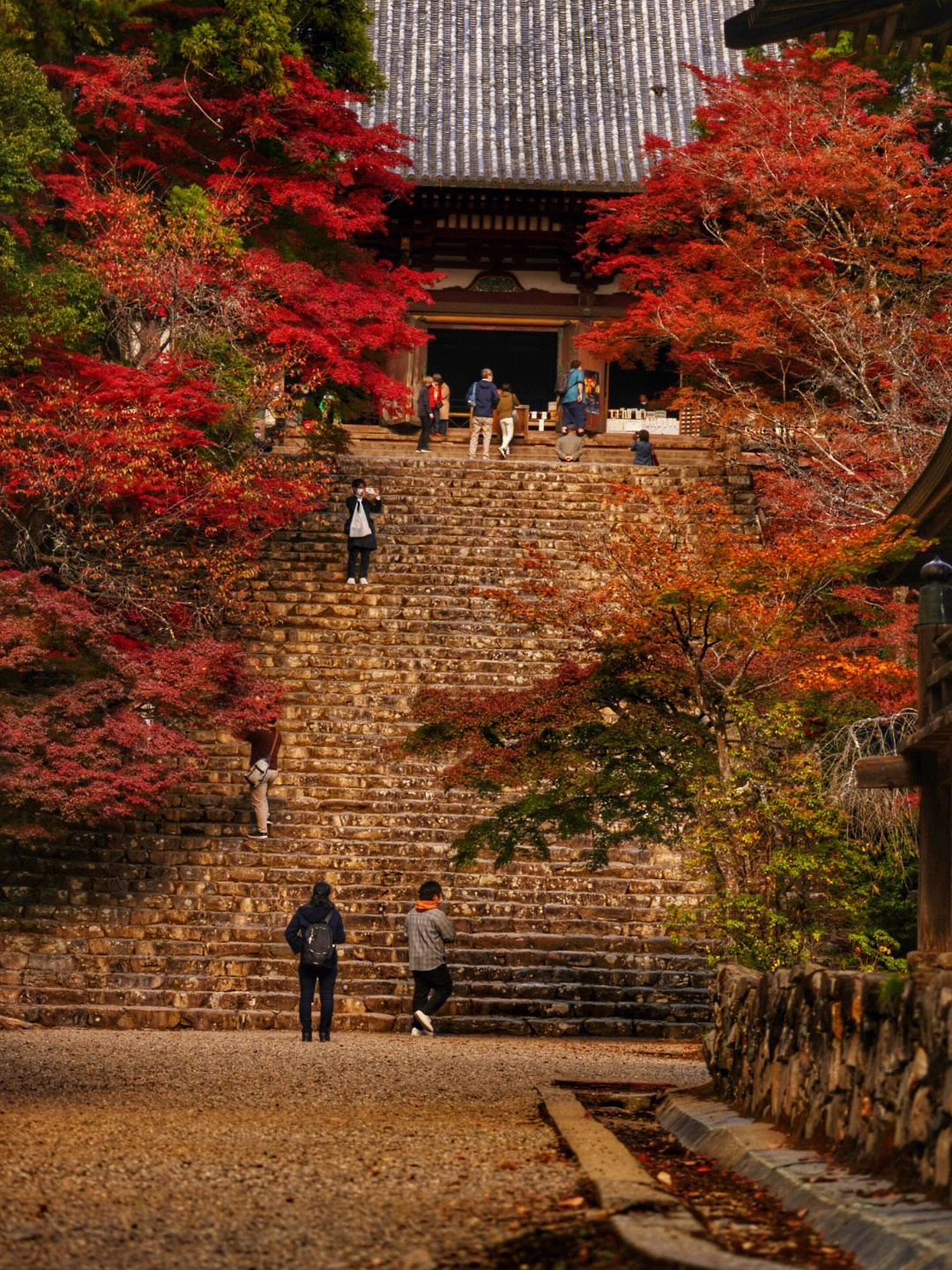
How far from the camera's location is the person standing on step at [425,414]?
27.0 m

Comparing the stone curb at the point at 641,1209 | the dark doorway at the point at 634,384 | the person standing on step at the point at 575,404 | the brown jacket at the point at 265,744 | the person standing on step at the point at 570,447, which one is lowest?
the stone curb at the point at 641,1209

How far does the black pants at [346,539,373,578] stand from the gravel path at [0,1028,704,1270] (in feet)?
33.2

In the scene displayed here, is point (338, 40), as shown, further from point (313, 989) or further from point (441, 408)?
point (313, 989)

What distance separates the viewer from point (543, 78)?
32.4 meters

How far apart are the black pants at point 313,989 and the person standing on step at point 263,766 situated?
3864mm

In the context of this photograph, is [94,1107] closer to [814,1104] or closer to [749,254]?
[814,1104]

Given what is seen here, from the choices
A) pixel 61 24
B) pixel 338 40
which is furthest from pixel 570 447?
pixel 61 24

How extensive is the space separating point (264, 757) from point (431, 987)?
4140 millimetres

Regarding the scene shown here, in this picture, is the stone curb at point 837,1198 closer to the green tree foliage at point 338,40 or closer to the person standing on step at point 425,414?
the green tree foliage at point 338,40

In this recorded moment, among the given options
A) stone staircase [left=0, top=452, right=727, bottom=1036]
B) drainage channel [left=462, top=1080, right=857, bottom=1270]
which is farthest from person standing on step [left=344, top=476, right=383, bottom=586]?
drainage channel [left=462, top=1080, right=857, bottom=1270]

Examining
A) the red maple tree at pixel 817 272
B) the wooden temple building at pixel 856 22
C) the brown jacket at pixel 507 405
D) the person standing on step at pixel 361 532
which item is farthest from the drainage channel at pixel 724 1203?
the brown jacket at pixel 507 405

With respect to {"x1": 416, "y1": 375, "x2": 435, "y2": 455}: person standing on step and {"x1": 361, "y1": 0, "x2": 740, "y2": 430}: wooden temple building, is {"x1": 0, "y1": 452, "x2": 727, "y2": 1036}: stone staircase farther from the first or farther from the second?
{"x1": 361, "y1": 0, "x2": 740, "y2": 430}: wooden temple building

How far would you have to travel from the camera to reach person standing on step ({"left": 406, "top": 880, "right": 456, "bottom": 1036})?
42.7 ft

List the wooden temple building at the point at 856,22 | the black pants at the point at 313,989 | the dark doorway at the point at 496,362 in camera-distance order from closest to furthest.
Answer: the wooden temple building at the point at 856,22
the black pants at the point at 313,989
the dark doorway at the point at 496,362
